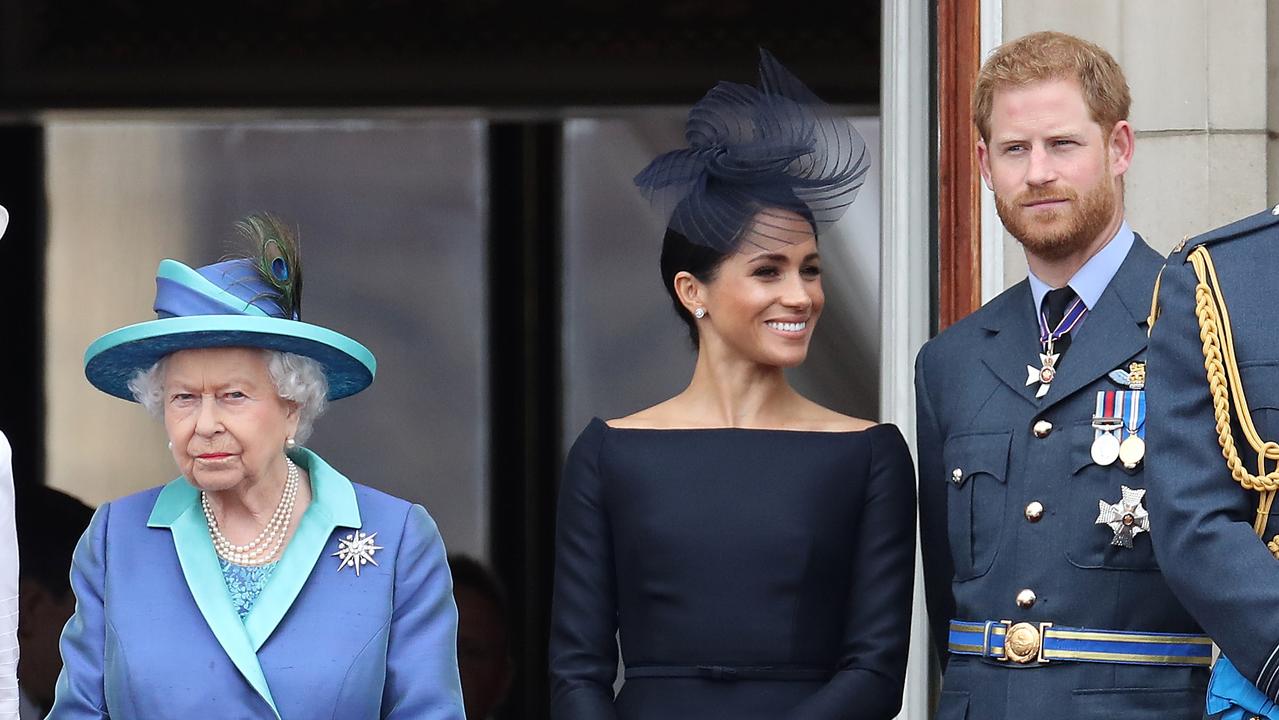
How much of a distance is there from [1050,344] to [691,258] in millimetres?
701

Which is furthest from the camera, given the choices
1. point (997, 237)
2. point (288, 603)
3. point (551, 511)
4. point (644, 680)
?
point (551, 511)

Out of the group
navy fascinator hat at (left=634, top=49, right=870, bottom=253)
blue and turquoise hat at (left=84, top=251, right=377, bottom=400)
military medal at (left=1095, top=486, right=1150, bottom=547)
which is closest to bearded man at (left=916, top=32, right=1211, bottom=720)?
military medal at (left=1095, top=486, right=1150, bottom=547)

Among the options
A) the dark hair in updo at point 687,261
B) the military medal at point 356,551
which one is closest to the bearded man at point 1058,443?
the dark hair in updo at point 687,261

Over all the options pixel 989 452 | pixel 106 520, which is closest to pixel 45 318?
pixel 106 520

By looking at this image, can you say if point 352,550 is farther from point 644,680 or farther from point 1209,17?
point 1209,17

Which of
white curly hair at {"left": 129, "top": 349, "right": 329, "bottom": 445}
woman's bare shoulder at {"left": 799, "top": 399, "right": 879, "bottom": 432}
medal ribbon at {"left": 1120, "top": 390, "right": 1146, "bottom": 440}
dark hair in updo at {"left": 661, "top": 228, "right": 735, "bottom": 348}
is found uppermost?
dark hair in updo at {"left": 661, "top": 228, "right": 735, "bottom": 348}

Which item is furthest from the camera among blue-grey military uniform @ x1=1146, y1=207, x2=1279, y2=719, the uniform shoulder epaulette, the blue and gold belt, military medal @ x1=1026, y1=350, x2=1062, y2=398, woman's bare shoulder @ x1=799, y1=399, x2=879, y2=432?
woman's bare shoulder @ x1=799, y1=399, x2=879, y2=432

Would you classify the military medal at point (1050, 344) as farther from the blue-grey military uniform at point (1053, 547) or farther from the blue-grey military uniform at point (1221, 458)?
the blue-grey military uniform at point (1221, 458)

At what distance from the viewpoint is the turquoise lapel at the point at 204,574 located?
3600mm

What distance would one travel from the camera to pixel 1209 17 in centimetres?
475

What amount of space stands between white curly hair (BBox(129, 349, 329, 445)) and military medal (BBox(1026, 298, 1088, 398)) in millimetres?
1225

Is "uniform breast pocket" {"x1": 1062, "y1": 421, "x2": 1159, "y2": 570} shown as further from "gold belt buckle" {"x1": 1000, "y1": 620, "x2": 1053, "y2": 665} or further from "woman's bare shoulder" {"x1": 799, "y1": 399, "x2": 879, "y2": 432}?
"woman's bare shoulder" {"x1": 799, "y1": 399, "x2": 879, "y2": 432}

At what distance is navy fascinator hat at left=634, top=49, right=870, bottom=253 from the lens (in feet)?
13.3

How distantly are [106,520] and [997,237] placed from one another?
1977 millimetres
